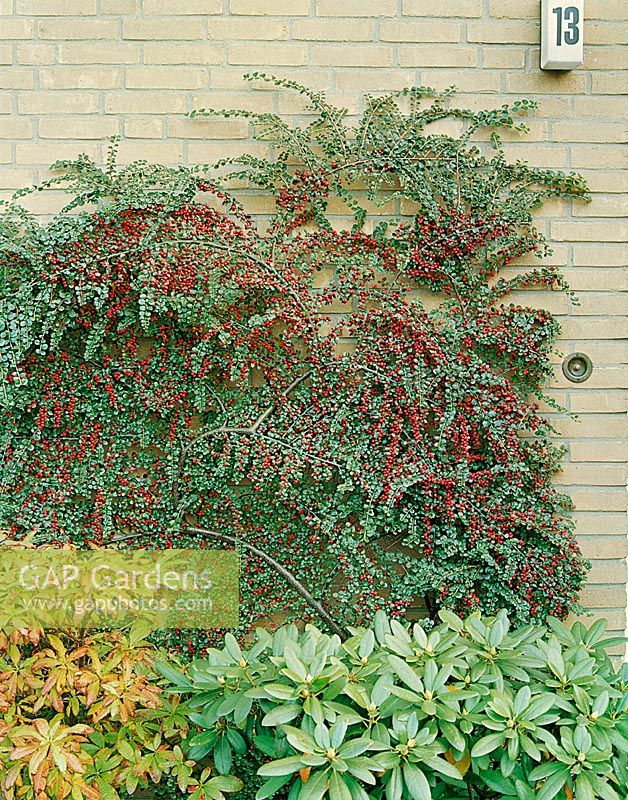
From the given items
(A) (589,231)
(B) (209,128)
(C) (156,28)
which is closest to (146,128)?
(B) (209,128)

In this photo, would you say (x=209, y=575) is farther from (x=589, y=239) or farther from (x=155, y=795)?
(x=589, y=239)

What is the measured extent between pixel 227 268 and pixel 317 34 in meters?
0.81

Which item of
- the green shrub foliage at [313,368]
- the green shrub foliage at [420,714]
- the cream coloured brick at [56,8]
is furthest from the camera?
the cream coloured brick at [56,8]

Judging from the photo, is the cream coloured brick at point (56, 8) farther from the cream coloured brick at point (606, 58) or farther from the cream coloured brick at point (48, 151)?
the cream coloured brick at point (606, 58)

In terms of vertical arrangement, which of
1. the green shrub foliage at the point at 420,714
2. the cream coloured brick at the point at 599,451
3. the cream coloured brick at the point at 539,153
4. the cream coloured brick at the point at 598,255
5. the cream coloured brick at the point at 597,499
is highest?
the cream coloured brick at the point at 539,153

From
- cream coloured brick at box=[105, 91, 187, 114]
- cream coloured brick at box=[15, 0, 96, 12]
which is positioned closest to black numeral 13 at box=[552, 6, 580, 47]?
cream coloured brick at box=[105, 91, 187, 114]

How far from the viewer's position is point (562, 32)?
2383mm

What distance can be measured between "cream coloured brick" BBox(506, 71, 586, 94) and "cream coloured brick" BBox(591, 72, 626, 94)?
1.4 inches

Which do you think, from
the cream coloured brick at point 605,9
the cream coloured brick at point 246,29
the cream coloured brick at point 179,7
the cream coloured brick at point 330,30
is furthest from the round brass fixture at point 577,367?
the cream coloured brick at point 179,7

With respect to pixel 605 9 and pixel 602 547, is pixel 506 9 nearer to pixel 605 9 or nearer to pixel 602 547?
pixel 605 9

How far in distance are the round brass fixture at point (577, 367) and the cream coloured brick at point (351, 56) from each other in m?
1.08

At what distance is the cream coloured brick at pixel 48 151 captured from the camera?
2.45 m

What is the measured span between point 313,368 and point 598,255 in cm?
98

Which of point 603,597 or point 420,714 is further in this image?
point 603,597
